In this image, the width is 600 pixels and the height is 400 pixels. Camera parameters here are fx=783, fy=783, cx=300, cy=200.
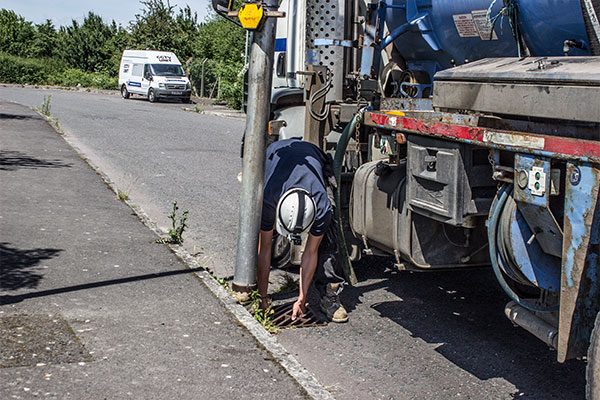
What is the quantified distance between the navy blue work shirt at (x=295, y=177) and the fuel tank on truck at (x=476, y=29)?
114cm

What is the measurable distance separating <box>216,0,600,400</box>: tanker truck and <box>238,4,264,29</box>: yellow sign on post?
0.89m

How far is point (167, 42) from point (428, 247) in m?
44.3

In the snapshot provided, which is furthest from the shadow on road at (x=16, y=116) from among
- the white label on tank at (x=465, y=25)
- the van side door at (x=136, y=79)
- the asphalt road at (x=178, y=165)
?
the white label on tank at (x=465, y=25)

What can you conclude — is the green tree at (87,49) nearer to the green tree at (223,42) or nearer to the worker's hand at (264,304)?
the green tree at (223,42)

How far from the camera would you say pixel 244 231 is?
5625 millimetres

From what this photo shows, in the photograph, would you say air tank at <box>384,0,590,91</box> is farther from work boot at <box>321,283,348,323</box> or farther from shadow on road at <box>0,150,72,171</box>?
shadow on road at <box>0,150,72,171</box>

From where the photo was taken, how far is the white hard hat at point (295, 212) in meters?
5.18

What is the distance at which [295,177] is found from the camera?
211 inches

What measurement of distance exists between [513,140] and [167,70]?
35041mm

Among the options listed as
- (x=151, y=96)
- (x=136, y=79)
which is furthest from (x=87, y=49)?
(x=151, y=96)

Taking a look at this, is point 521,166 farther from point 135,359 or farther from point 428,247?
point 135,359

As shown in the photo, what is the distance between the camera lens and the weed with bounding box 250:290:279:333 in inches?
211

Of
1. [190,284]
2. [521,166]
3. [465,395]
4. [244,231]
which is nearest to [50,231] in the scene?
[190,284]

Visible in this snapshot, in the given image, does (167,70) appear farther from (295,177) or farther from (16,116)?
(295,177)
